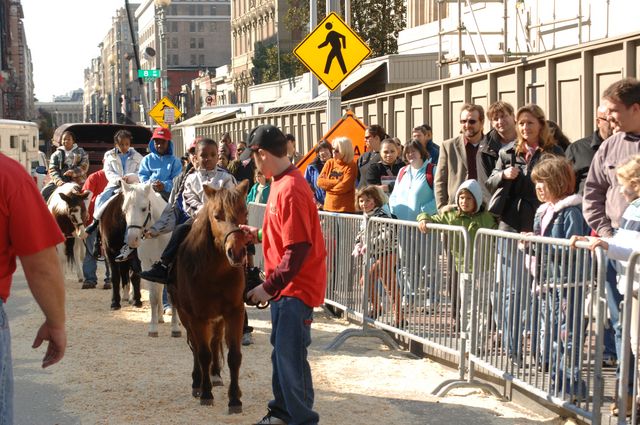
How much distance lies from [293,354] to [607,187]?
2535 mm

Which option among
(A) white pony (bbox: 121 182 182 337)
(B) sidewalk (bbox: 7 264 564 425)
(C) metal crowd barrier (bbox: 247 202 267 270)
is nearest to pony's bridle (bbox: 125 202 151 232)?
(A) white pony (bbox: 121 182 182 337)

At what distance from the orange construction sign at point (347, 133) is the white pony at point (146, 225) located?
3272 millimetres

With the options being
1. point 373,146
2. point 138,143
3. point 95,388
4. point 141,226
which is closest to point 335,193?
point 373,146

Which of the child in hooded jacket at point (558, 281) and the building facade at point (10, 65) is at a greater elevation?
the building facade at point (10, 65)

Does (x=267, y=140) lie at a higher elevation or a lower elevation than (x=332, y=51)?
lower

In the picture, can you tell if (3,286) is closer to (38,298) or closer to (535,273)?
(38,298)

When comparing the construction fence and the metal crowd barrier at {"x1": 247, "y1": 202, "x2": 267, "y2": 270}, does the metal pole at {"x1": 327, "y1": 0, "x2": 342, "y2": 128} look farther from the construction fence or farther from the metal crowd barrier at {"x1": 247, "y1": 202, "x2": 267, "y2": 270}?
the construction fence

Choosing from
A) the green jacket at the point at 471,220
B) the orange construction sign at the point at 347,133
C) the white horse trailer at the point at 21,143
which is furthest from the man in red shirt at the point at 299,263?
the white horse trailer at the point at 21,143

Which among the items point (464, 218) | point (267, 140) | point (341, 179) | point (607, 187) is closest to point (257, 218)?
point (341, 179)

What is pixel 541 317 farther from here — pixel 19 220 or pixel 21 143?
pixel 21 143

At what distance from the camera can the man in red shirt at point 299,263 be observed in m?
7.00

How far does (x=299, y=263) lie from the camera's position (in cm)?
696

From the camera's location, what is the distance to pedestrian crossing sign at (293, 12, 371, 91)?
1612cm

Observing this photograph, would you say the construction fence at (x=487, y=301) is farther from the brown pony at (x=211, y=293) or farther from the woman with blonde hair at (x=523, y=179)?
the brown pony at (x=211, y=293)
